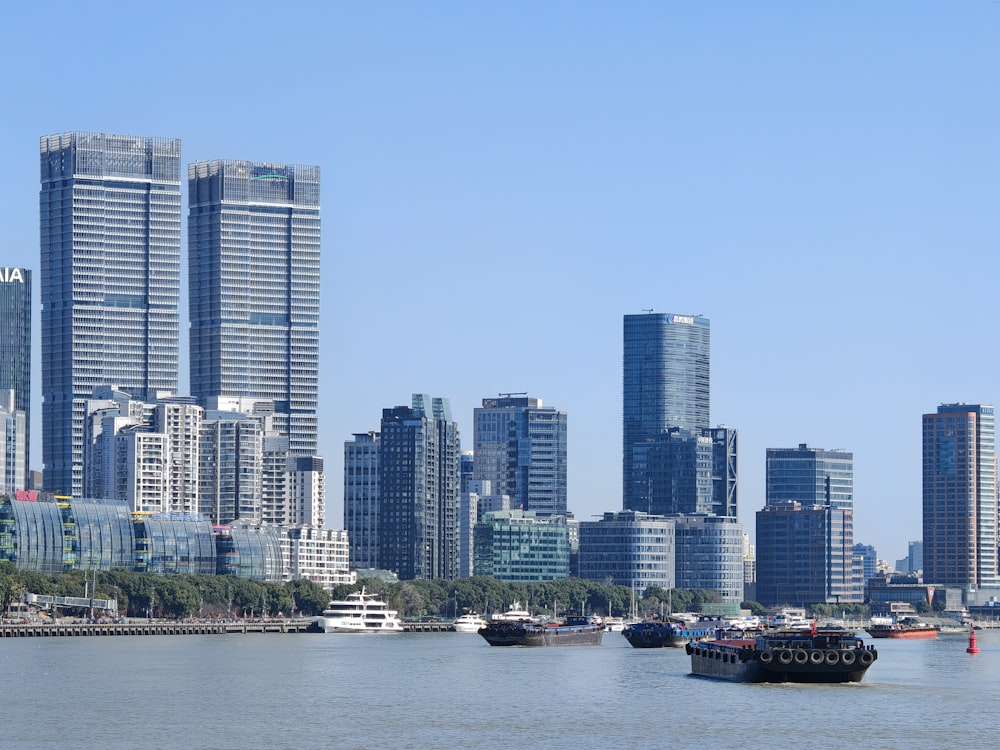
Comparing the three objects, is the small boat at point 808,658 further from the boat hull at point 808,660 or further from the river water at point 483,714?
the river water at point 483,714

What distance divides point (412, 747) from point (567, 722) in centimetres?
2014

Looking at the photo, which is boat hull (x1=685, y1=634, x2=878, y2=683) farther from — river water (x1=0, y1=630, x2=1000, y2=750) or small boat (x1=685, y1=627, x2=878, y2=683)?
river water (x1=0, y1=630, x2=1000, y2=750)

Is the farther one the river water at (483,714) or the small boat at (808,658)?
the small boat at (808,658)

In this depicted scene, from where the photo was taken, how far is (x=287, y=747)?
13675 cm

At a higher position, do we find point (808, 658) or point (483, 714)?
point (808, 658)

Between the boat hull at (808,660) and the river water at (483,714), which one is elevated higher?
the boat hull at (808,660)

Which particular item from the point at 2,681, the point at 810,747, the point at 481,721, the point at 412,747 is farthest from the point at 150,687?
the point at 810,747

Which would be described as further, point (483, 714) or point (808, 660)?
point (808, 660)

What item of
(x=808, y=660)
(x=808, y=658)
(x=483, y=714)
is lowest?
(x=483, y=714)

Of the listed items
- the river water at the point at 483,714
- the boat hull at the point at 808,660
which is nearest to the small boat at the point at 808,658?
the boat hull at the point at 808,660

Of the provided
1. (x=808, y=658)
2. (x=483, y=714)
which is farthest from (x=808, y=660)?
(x=483, y=714)

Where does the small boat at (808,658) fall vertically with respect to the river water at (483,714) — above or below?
above

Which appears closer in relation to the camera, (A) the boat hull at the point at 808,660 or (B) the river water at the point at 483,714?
(B) the river water at the point at 483,714

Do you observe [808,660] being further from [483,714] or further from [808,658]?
[483,714]
